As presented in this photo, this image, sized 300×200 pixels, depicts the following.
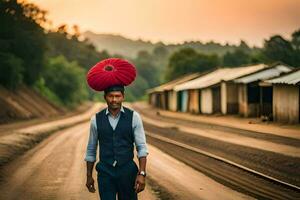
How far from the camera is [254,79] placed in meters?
40.2

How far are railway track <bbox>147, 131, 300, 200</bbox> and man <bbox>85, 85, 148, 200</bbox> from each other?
16.4 feet

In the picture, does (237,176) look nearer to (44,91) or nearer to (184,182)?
(184,182)

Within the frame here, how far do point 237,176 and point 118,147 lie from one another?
776 centimetres

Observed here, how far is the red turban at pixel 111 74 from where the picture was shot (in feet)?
16.8

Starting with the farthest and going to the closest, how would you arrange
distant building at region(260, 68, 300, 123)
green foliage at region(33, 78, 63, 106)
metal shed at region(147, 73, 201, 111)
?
green foliage at region(33, 78, 63, 106) < metal shed at region(147, 73, 201, 111) < distant building at region(260, 68, 300, 123)

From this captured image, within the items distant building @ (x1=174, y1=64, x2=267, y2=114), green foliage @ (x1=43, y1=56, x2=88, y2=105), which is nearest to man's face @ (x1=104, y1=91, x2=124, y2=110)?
distant building @ (x1=174, y1=64, x2=267, y2=114)

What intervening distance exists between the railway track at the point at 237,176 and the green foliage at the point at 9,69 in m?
28.8

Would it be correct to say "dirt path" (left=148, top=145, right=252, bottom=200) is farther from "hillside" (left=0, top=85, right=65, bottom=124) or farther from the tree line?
the tree line

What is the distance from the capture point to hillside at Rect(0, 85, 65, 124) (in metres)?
41.7

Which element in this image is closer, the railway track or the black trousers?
the black trousers

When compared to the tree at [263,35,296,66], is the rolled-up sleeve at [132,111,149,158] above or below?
below

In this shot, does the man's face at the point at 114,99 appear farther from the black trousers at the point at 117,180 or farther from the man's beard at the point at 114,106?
the black trousers at the point at 117,180

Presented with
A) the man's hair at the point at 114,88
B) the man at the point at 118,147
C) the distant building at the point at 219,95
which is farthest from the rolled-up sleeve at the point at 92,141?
the distant building at the point at 219,95

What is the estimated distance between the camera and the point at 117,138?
5.13 metres
